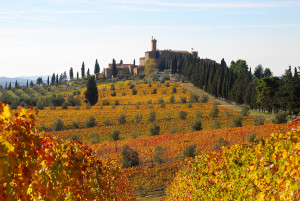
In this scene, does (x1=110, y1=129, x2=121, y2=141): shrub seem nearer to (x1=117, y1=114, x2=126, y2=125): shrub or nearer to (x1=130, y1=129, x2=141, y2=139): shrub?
(x1=130, y1=129, x2=141, y2=139): shrub

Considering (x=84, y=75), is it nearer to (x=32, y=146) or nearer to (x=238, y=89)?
(x=238, y=89)

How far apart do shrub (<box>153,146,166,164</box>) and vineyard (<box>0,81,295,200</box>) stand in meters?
0.08

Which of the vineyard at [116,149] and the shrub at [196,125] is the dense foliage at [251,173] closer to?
the vineyard at [116,149]

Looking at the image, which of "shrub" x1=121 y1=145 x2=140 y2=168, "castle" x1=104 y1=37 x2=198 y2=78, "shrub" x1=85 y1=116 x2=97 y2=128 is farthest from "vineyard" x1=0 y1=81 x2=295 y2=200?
"castle" x1=104 y1=37 x2=198 y2=78

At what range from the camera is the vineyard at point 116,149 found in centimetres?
423

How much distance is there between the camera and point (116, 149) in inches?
1242

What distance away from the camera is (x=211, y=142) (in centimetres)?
3103

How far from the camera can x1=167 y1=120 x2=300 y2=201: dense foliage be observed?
4884 mm

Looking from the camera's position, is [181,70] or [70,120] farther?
[181,70]

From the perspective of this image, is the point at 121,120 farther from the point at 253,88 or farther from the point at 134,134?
the point at 253,88

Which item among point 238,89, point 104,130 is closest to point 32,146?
point 104,130

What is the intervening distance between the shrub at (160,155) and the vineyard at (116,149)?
0.08m

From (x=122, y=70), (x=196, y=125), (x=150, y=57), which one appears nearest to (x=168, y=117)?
(x=196, y=125)

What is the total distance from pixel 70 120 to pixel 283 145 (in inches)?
1958
